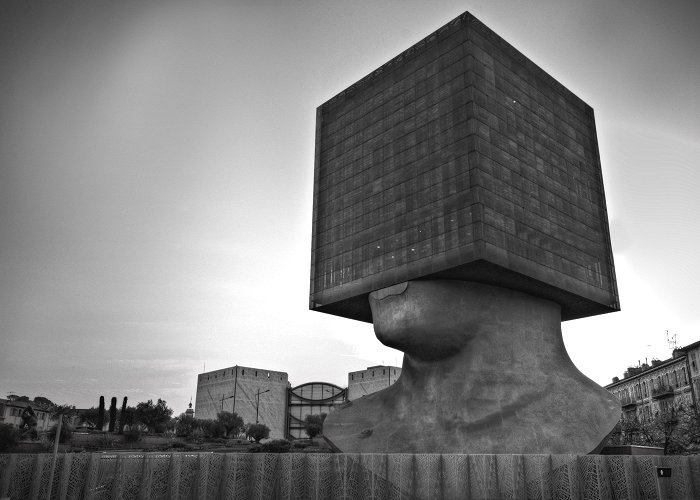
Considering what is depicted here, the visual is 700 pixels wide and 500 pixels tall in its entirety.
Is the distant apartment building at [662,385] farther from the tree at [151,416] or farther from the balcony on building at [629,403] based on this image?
the tree at [151,416]

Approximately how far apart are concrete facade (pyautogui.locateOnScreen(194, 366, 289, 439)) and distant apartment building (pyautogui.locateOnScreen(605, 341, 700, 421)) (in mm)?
69805

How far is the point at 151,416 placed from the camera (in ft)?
339

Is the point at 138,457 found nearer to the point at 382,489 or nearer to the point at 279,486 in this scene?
the point at 279,486

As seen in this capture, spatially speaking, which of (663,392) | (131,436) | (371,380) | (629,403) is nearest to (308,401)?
(371,380)

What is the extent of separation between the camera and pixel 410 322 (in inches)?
2099

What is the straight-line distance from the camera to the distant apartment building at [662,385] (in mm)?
88312

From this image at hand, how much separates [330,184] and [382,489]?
43928mm

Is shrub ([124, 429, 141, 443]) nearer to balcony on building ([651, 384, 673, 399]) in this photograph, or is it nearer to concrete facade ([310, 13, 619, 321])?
concrete facade ([310, 13, 619, 321])

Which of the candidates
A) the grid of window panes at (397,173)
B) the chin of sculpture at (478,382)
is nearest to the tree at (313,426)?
the grid of window panes at (397,173)

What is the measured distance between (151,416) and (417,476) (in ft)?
281

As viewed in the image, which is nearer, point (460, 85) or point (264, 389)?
point (460, 85)

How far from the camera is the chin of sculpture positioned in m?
49.9

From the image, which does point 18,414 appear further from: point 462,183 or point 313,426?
point 462,183

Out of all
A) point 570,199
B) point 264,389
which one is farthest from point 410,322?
point 264,389
